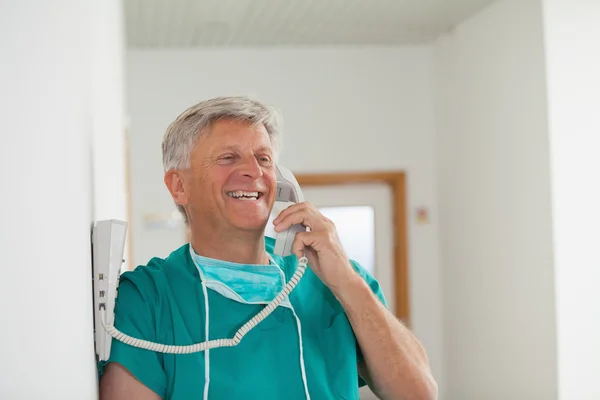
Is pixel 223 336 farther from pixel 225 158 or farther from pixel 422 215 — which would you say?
pixel 422 215

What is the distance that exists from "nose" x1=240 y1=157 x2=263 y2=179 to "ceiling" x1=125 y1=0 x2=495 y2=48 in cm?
260

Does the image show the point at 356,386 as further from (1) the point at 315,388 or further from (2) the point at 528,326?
(2) the point at 528,326

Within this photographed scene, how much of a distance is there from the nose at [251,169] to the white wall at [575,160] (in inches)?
103

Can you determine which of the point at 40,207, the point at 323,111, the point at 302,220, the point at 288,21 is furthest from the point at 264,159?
the point at 323,111

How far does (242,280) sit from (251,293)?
0.09ft

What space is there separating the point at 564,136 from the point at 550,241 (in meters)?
0.53

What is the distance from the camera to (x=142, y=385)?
3.50ft

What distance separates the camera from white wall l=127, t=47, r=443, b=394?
4.68 m

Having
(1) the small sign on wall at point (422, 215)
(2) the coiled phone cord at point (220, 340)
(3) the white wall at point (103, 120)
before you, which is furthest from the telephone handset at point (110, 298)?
(1) the small sign on wall at point (422, 215)

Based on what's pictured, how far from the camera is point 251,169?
125 centimetres

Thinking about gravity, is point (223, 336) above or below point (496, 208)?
below

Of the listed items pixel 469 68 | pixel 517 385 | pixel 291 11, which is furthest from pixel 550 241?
pixel 291 11

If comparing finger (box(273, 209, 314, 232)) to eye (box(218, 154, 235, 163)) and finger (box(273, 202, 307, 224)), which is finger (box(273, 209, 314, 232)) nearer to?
finger (box(273, 202, 307, 224))

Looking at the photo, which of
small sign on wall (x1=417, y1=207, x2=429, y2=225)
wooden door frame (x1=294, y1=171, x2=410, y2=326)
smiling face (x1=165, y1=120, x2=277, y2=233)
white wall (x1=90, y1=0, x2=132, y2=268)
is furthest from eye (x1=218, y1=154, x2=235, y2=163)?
small sign on wall (x1=417, y1=207, x2=429, y2=225)
